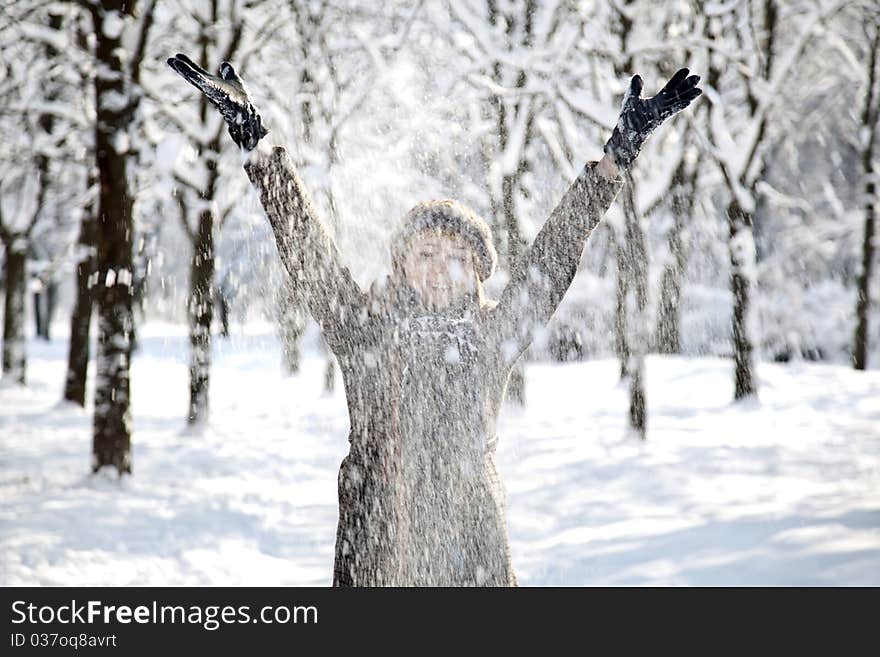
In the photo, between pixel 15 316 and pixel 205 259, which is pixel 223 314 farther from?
pixel 205 259

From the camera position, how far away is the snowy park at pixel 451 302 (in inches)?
94.0

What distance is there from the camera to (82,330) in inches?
460

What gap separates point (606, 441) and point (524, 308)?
6.68m

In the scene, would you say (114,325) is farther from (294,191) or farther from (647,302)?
(647,302)

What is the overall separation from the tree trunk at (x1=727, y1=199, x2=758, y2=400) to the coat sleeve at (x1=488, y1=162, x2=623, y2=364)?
857cm

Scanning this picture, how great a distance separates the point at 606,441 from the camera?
8641 mm

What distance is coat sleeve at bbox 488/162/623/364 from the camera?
2.26m

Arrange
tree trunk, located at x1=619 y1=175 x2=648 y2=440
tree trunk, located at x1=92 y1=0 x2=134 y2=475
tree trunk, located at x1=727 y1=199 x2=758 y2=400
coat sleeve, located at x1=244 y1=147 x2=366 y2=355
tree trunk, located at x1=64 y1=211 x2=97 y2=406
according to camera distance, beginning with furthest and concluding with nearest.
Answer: tree trunk, located at x1=64 y1=211 x2=97 y2=406
tree trunk, located at x1=727 y1=199 x2=758 y2=400
tree trunk, located at x1=619 y1=175 x2=648 y2=440
tree trunk, located at x1=92 y1=0 x2=134 y2=475
coat sleeve, located at x1=244 y1=147 x2=366 y2=355

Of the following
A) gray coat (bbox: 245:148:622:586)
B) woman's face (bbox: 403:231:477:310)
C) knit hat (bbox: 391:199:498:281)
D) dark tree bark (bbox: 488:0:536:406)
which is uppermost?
dark tree bark (bbox: 488:0:536:406)

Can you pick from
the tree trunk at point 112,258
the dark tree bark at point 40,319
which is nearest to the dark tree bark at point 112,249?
the tree trunk at point 112,258

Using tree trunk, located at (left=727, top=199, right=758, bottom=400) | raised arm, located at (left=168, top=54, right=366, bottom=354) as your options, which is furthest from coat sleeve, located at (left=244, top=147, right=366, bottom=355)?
tree trunk, located at (left=727, top=199, right=758, bottom=400)

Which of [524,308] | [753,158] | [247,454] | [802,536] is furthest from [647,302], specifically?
[524,308]

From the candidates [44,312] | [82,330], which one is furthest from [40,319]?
[82,330]

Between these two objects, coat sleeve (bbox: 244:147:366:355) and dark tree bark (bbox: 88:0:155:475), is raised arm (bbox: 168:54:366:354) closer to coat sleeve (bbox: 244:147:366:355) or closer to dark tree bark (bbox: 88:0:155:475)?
coat sleeve (bbox: 244:147:366:355)
